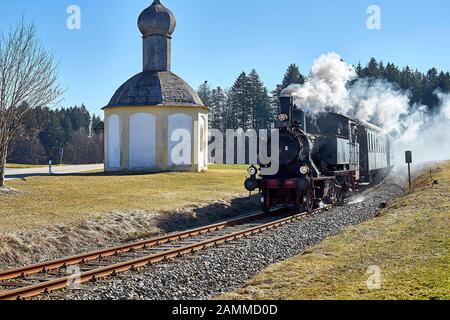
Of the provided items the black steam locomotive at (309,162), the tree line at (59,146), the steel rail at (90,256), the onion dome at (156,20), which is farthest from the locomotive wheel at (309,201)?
the tree line at (59,146)

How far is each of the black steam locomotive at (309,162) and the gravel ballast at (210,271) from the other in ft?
12.1

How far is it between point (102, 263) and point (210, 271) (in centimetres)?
264

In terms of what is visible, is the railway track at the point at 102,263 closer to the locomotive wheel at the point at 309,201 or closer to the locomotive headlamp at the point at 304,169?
the locomotive headlamp at the point at 304,169

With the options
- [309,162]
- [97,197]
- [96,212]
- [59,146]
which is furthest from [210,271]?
[59,146]

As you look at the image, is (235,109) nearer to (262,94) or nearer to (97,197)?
(262,94)

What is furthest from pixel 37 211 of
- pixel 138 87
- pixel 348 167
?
pixel 138 87

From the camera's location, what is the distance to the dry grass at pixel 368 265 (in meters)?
8.24

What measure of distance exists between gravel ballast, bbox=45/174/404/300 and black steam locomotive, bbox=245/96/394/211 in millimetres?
3700

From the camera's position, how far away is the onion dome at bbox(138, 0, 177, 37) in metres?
43.2

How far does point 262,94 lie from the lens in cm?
8856

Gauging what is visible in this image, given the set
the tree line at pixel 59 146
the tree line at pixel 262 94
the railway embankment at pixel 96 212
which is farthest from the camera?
the tree line at pixel 59 146

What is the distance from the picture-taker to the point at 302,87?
24.6 meters
